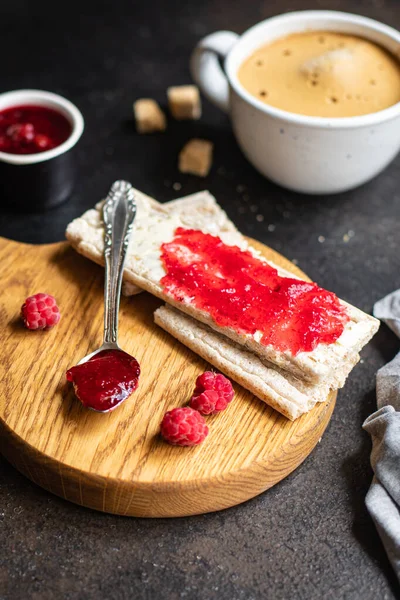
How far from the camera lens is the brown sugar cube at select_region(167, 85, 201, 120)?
306 centimetres

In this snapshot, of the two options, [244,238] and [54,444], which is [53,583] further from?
[244,238]

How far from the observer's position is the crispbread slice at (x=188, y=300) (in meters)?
1.90

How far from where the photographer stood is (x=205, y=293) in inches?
80.7

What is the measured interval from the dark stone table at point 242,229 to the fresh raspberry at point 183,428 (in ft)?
0.76

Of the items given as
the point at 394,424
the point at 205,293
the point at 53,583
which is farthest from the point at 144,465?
the point at 394,424

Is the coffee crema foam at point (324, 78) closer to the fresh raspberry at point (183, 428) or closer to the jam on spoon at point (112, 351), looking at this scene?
the jam on spoon at point (112, 351)

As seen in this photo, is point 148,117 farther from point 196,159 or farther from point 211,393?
point 211,393

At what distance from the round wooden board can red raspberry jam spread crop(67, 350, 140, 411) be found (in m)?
0.05

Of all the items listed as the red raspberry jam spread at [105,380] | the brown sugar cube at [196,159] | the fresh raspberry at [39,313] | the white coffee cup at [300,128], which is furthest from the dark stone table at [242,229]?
the fresh raspberry at [39,313]

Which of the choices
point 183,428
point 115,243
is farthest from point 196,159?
point 183,428

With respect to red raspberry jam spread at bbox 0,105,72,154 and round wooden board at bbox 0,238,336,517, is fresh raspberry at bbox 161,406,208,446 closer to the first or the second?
round wooden board at bbox 0,238,336,517

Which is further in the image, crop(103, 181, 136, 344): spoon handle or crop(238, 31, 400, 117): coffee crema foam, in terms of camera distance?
crop(238, 31, 400, 117): coffee crema foam

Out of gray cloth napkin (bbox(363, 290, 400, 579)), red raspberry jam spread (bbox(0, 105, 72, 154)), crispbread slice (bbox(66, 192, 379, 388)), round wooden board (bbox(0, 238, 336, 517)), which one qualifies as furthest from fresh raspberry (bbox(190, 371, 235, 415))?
red raspberry jam spread (bbox(0, 105, 72, 154))

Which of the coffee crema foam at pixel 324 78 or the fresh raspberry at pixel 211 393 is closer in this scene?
the fresh raspberry at pixel 211 393
